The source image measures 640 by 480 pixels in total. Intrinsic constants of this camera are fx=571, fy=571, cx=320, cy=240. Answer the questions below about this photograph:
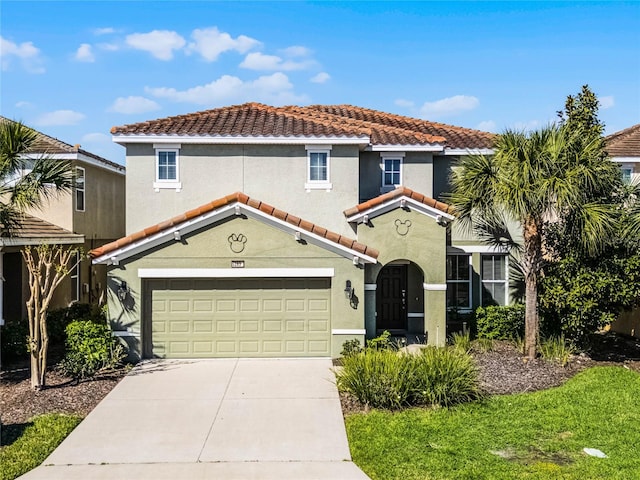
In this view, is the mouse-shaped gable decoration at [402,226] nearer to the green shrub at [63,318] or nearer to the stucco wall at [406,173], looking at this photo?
the stucco wall at [406,173]

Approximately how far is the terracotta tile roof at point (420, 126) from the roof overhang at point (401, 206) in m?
3.89

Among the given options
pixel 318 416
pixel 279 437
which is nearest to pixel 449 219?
pixel 318 416

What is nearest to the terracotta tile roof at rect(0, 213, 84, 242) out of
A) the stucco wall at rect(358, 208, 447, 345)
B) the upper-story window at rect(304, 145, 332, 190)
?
the upper-story window at rect(304, 145, 332, 190)

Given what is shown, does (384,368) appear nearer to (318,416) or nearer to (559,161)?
(318,416)

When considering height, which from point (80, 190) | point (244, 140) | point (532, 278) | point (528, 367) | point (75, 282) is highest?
point (244, 140)

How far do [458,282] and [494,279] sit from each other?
127 centimetres

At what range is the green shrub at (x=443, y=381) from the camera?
11.2 metres

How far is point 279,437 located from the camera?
32.6ft

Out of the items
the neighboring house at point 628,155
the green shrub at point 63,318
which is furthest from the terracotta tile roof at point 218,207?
the neighboring house at point 628,155

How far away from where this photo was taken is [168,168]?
688 inches

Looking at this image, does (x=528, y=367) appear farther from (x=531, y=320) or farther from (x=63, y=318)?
(x=63, y=318)

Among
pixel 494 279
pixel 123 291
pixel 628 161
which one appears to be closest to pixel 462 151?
pixel 494 279

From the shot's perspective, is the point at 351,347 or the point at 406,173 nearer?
the point at 351,347

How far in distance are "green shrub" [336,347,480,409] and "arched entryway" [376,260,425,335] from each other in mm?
6769
